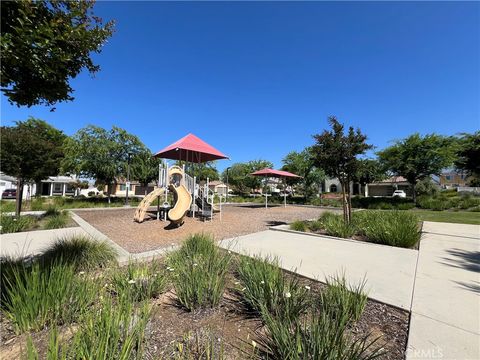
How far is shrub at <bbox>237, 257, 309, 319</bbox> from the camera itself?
102 inches

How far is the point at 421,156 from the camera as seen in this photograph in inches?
814

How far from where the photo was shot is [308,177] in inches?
1130

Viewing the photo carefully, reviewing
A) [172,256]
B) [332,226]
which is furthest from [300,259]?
[332,226]

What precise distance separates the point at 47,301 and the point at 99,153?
22550mm

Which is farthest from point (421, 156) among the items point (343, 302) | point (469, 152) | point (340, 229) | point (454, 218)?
point (343, 302)

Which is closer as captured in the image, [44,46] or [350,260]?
[44,46]

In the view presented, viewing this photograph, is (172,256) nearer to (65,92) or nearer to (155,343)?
(155,343)

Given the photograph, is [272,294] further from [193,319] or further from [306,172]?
[306,172]

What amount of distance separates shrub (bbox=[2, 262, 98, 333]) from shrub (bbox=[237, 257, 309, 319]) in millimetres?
1902

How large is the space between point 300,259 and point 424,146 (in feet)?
73.7

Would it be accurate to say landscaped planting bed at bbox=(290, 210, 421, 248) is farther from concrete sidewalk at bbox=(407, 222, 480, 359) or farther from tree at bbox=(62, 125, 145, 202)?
tree at bbox=(62, 125, 145, 202)

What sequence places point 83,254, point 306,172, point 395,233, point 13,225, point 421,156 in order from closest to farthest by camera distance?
point 83,254
point 395,233
point 13,225
point 421,156
point 306,172

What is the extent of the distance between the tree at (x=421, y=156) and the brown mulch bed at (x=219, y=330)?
22583 mm

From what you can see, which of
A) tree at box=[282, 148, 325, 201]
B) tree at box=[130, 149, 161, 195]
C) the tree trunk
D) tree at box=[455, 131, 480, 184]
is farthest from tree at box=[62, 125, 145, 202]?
tree at box=[455, 131, 480, 184]
